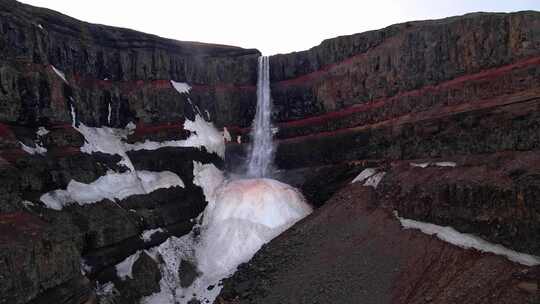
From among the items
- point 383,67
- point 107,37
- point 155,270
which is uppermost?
point 107,37

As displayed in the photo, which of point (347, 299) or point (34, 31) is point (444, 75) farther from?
point (34, 31)

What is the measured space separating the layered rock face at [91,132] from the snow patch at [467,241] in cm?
1417

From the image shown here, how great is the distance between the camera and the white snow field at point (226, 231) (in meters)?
23.8

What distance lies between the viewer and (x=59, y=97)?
80.8ft

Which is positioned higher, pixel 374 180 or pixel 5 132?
pixel 5 132

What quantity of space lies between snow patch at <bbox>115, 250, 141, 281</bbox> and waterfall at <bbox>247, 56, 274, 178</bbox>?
13.8 meters

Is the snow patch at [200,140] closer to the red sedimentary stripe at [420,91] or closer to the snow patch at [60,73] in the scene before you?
the red sedimentary stripe at [420,91]

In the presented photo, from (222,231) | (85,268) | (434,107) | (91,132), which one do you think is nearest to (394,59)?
(434,107)

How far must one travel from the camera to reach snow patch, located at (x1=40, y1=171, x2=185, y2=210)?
68.4ft

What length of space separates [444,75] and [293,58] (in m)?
15.1

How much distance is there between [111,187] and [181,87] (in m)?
12.7

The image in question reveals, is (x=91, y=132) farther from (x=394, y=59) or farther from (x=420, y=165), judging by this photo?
(x=394, y=59)

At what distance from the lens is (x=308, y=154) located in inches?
1334

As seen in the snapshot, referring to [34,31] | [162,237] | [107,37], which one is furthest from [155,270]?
[107,37]
